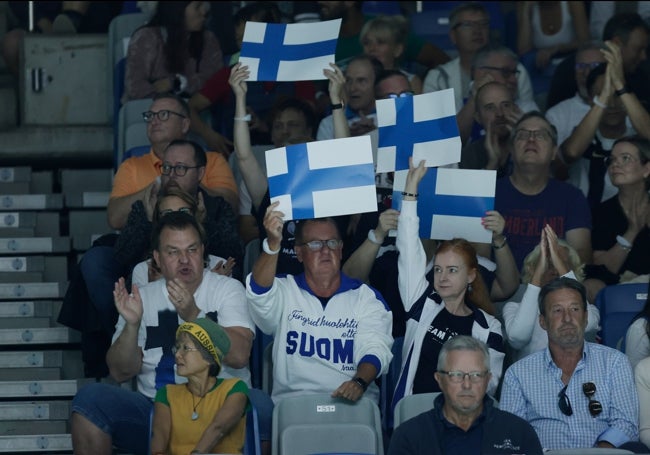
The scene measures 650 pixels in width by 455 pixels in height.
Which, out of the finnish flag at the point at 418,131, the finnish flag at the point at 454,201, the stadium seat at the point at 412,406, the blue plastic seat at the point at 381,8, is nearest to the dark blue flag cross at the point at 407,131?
the finnish flag at the point at 418,131

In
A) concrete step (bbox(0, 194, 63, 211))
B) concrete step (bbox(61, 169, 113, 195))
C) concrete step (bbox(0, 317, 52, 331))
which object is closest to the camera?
concrete step (bbox(0, 317, 52, 331))

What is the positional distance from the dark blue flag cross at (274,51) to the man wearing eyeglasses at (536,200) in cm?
116

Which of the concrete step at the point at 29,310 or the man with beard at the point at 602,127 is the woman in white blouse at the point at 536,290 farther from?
the concrete step at the point at 29,310

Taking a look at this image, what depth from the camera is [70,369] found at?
30.8ft

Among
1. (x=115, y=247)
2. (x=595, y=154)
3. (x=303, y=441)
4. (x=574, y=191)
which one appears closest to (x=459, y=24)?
(x=595, y=154)

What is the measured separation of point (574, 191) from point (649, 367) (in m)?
1.75

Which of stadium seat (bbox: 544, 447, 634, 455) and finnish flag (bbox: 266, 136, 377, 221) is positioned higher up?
finnish flag (bbox: 266, 136, 377, 221)

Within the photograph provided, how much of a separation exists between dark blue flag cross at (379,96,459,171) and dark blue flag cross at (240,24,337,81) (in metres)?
0.63

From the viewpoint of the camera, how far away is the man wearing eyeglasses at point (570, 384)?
7621 mm

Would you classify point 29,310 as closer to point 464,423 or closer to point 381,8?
point 464,423

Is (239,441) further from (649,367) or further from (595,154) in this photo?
(595,154)

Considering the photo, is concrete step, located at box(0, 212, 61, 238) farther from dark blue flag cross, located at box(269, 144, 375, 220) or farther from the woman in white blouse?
the woman in white blouse

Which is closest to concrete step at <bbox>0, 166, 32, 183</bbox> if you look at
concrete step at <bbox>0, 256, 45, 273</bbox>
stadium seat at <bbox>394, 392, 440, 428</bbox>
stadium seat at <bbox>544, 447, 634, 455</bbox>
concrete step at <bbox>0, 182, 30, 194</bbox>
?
concrete step at <bbox>0, 182, 30, 194</bbox>

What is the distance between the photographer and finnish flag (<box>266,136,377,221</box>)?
8.16 meters
